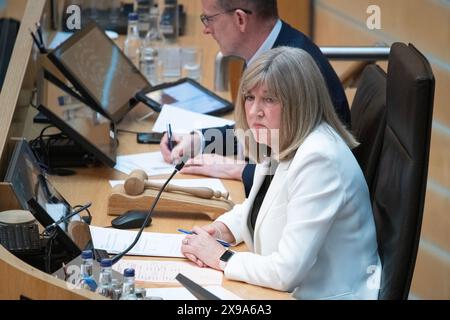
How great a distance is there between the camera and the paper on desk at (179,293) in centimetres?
212

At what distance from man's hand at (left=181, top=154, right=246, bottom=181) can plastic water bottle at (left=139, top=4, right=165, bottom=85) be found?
3.24ft

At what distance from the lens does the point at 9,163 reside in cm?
244

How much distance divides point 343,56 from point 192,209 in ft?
3.97

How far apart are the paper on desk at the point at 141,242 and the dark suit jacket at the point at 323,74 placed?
396mm

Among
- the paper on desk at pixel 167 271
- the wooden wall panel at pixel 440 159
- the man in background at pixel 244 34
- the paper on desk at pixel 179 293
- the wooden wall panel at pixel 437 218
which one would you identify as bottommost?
the wooden wall panel at pixel 437 218

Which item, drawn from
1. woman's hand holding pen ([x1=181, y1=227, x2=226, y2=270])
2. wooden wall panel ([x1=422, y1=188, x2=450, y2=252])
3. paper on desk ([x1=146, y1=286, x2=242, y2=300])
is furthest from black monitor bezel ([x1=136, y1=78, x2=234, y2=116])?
paper on desk ([x1=146, y1=286, x2=242, y2=300])

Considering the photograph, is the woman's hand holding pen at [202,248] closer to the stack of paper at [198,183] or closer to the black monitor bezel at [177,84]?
the stack of paper at [198,183]

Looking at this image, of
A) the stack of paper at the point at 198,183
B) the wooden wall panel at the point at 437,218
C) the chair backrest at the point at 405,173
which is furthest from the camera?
the wooden wall panel at the point at 437,218

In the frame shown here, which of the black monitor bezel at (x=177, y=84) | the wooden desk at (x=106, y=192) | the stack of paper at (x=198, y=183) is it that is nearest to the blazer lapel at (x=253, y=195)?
the wooden desk at (x=106, y=192)

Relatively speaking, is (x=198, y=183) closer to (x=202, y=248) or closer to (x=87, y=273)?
(x=202, y=248)

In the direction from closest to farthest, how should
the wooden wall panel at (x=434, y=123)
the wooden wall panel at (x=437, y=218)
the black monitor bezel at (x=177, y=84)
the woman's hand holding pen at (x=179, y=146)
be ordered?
1. the woman's hand holding pen at (x=179, y=146)
2. the black monitor bezel at (x=177, y=84)
3. the wooden wall panel at (x=434, y=123)
4. the wooden wall panel at (x=437, y=218)

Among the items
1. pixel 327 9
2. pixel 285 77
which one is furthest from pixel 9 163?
pixel 327 9

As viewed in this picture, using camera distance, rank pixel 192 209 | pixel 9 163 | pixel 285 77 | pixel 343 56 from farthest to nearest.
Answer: pixel 343 56
pixel 192 209
pixel 9 163
pixel 285 77
